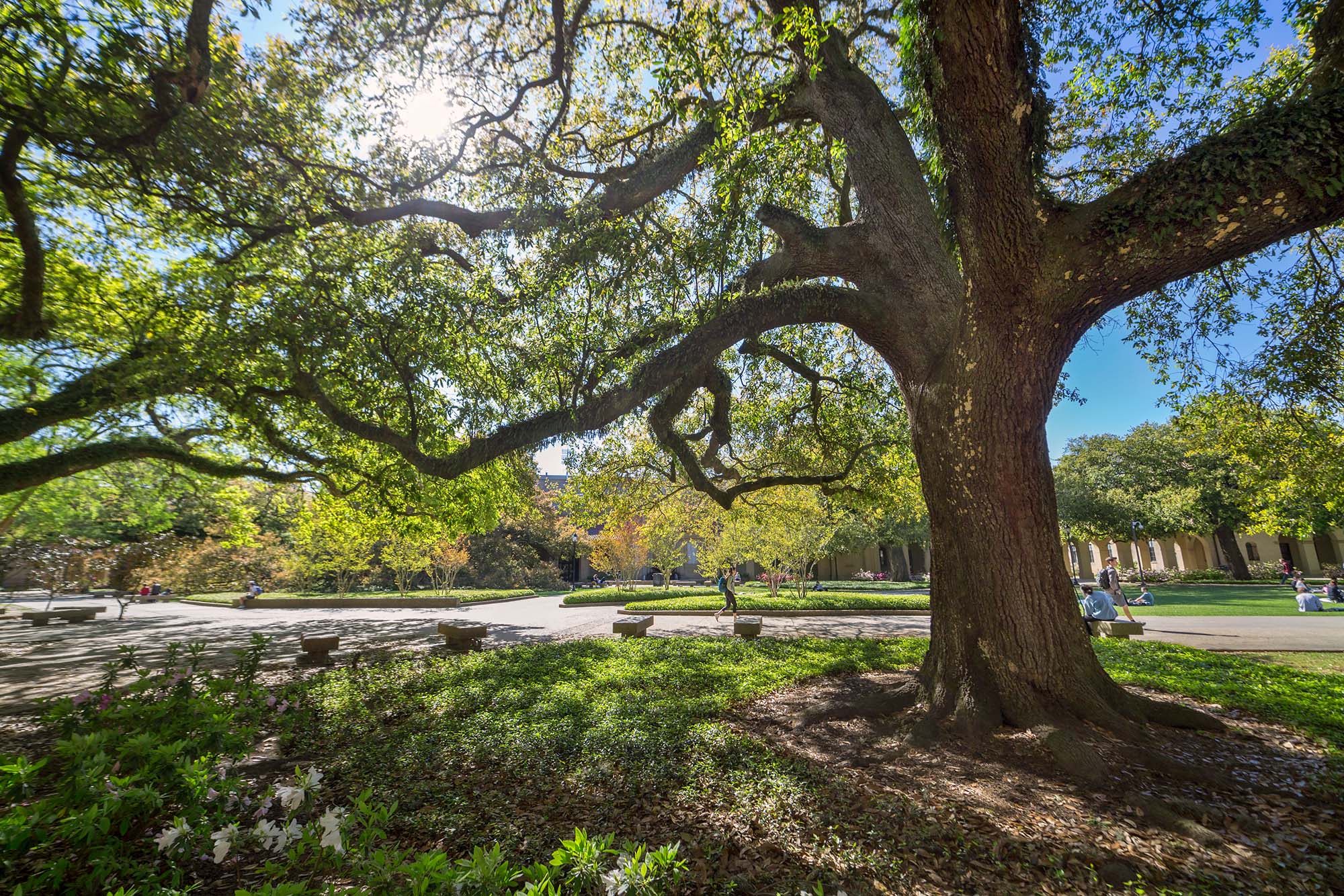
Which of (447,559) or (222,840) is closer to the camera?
(222,840)

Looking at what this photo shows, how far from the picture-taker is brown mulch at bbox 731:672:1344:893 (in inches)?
109

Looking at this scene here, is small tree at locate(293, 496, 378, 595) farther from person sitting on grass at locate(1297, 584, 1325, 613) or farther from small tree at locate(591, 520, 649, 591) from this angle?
person sitting on grass at locate(1297, 584, 1325, 613)

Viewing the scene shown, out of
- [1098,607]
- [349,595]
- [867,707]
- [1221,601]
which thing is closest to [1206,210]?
[867,707]

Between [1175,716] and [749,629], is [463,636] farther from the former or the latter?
[1175,716]

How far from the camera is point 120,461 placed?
10.4 meters

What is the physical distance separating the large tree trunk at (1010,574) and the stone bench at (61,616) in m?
23.5

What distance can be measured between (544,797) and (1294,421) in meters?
12.7

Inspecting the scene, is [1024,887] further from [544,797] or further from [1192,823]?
[544,797]

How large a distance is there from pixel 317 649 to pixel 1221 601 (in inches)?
1205

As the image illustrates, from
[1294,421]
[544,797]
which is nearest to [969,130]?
[544,797]

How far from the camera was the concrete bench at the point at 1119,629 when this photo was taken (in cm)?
1095

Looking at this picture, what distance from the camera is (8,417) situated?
838cm

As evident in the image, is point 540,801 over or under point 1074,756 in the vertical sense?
under

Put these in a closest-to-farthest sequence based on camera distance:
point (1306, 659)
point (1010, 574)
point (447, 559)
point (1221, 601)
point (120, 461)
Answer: point (1010, 574), point (1306, 659), point (120, 461), point (1221, 601), point (447, 559)
